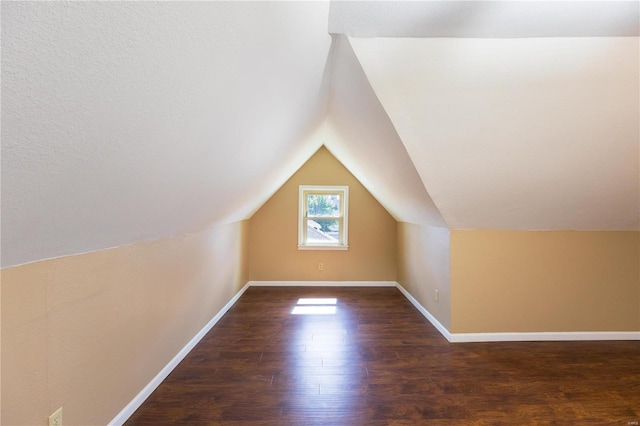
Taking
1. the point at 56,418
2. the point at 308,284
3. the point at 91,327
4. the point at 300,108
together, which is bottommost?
the point at 308,284

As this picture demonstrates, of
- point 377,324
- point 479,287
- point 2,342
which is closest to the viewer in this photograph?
point 2,342

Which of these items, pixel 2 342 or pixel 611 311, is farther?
pixel 611 311

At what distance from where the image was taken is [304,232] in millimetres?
5117

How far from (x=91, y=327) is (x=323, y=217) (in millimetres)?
3858

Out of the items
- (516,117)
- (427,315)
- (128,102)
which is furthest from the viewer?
(427,315)

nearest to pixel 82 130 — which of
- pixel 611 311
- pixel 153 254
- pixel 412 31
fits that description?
pixel 153 254

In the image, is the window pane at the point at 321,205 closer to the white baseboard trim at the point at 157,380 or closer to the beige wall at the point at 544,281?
the white baseboard trim at the point at 157,380

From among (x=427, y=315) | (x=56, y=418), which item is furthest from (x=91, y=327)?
(x=427, y=315)

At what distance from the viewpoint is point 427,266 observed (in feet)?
11.8

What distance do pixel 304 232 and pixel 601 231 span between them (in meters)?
3.77

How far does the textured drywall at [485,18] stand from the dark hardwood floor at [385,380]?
2248 millimetres

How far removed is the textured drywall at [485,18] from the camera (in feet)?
4.83

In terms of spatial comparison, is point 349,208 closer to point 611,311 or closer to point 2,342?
point 611,311

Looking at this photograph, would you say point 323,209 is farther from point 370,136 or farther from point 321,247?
point 370,136
